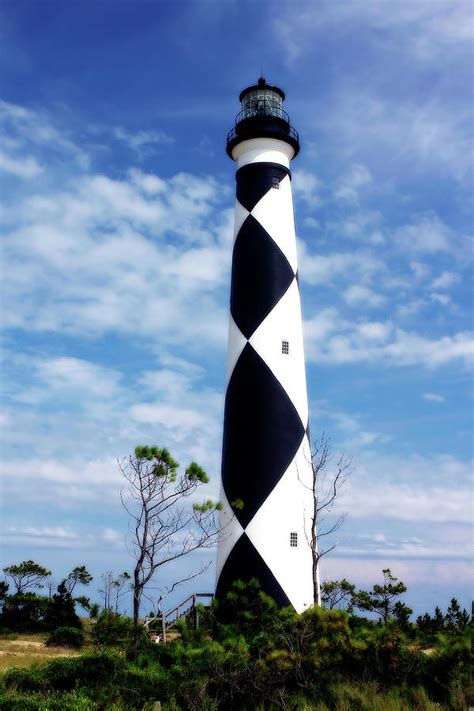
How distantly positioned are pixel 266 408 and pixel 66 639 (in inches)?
451

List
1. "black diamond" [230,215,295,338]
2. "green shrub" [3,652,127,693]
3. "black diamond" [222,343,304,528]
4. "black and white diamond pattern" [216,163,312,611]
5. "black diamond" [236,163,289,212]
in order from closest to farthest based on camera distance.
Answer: "green shrub" [3,652,127,693] → "black and white diamond pattern" [216,163,312,611] → "black diamond" [222,343,304,528] → "black diamond" [230,215,295,338] → "black diamond" [236,163,289,212]

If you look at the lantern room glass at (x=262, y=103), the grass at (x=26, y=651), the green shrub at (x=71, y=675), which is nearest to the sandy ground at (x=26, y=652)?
the grass at (x=26, y=651)

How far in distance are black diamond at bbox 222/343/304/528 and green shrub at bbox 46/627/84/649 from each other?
8984 mm

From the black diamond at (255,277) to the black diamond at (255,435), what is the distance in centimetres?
108

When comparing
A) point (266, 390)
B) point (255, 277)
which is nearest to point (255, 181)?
point (255, 277)

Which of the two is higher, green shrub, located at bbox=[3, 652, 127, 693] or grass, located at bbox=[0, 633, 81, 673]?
green shrub, located at bbox=[3, 652, 127, 693]

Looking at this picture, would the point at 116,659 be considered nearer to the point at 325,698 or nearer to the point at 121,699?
the point at 121,699

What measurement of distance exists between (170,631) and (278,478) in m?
7.39

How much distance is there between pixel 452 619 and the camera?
1806 centimetres

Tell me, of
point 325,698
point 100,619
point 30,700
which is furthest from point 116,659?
point 100,619

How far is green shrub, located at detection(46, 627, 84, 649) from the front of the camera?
2239 centimetres

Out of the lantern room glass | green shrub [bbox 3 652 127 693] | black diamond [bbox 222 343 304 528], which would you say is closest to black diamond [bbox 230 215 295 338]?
black diamond [bbox 222 343 304 528]

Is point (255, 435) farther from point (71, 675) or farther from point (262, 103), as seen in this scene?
point (262, 103)

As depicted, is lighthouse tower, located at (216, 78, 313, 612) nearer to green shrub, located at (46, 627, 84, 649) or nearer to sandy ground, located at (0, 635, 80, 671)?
sandy ground, located at (0, 635, 80, 671)
